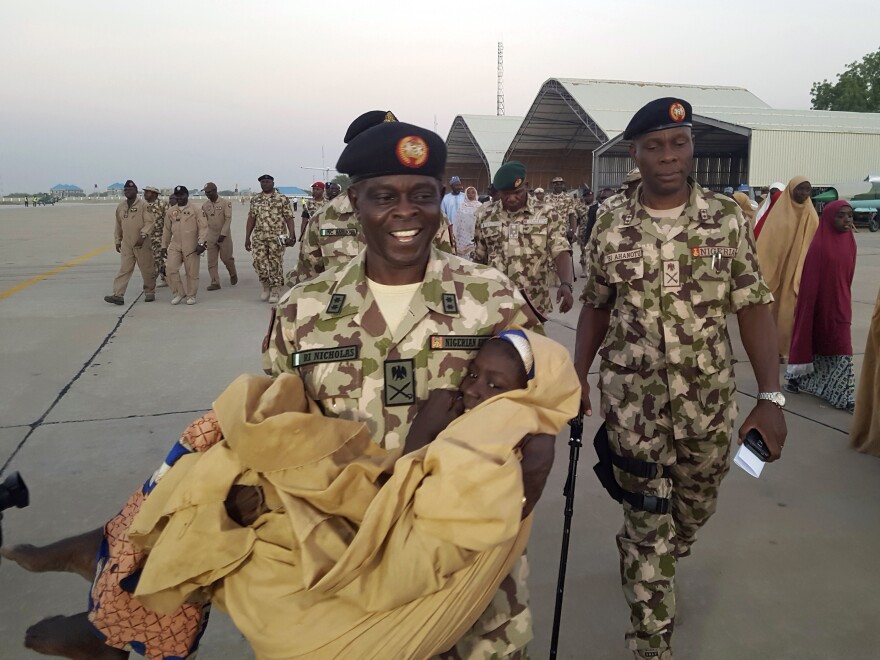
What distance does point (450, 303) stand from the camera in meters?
1.82

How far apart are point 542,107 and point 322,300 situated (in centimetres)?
3384

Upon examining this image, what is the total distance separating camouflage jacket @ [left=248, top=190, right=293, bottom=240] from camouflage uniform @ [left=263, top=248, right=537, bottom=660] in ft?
28.5

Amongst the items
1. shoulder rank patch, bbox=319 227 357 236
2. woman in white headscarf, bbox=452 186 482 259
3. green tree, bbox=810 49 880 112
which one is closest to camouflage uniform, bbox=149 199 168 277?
woman in white headscarf, bbox=452 186 482 259

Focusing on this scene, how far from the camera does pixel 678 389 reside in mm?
2393

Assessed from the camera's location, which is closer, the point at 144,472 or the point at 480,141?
the point at 144,472

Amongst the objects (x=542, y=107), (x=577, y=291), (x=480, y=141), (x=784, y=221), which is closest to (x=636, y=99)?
(x=542, y=107)

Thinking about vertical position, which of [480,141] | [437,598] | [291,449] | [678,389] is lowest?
[437,598]

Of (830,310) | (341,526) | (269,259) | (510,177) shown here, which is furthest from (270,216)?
(341,526)

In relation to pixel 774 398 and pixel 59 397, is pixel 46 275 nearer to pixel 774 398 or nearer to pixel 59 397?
pixel 59 397

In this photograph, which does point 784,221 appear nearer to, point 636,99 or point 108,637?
point 108,637

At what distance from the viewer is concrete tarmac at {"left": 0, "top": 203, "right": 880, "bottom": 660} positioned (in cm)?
266

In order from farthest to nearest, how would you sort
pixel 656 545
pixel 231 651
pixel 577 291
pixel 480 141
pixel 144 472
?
pixel 480 141 < pixel 577 291 < pixel 144 472 < pixel 231 651 < pixel 656 545

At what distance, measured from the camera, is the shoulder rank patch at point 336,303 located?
1.81 m

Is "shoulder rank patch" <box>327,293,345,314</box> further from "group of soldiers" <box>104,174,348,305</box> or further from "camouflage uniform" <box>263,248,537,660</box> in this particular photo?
"group of soldiers" <box>104,174,348,305</box>
